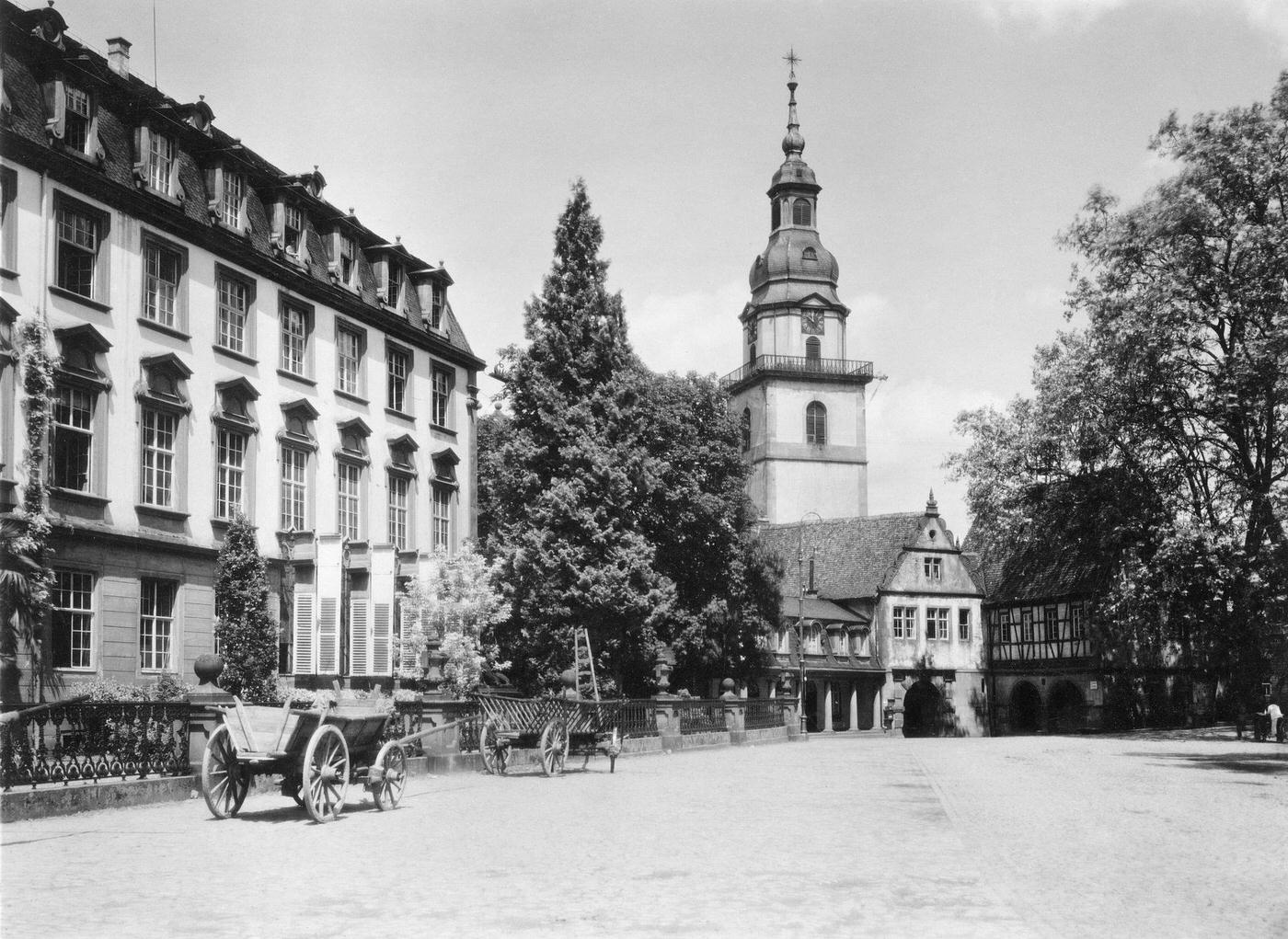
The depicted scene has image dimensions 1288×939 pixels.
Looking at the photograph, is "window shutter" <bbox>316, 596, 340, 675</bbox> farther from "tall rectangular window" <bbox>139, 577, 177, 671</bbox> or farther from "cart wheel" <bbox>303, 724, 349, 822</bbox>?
"cart wheel" <bbox>303, 724, 349, 822</bbox>

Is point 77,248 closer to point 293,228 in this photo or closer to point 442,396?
point 293,228

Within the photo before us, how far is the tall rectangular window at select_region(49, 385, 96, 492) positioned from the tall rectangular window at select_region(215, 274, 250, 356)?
4534 millimetres

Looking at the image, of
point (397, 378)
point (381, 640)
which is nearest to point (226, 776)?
point (381, 640)

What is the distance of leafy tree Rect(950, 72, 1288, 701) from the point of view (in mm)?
35781

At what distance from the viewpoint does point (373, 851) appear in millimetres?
12297

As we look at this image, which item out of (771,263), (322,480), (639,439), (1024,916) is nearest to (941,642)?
(771,263)

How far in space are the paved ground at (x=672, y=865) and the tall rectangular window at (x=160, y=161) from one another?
564 inches

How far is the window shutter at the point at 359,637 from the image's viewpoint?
107 ft

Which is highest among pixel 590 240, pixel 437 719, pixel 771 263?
pixel 771 263

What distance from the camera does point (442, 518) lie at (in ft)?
127

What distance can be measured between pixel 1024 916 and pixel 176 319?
2328 centimetres

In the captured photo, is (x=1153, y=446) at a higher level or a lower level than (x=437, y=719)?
higher

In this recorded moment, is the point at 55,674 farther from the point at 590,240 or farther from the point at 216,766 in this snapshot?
the point at 590,240

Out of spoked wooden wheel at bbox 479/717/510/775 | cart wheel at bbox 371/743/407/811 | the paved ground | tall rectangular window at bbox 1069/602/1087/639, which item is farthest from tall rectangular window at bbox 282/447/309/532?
tall rectangular window at bbox 1069/602/1087/639
